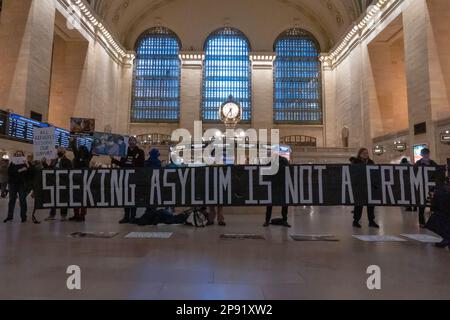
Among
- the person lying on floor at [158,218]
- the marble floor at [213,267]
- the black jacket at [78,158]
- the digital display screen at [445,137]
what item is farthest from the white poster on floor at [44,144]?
the digital display screen at [445,137]

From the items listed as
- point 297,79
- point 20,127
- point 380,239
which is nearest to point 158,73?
point 297,79

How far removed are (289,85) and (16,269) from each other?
32105 millimetres

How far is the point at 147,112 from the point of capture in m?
32.5

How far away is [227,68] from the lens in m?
32.9

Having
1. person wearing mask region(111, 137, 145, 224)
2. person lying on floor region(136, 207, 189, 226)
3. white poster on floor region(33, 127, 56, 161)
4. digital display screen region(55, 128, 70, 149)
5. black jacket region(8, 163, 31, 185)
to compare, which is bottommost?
person lying on floor region(136, 207, 189, 226)

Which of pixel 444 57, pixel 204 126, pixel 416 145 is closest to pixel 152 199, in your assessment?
pixel 416 145

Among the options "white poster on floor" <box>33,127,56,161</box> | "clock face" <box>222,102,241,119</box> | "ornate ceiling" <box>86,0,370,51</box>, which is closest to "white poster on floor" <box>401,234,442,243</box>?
"white poster on floor" <box>33,127,56,161</box>

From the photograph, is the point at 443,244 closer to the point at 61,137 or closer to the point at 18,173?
the point at 18,173

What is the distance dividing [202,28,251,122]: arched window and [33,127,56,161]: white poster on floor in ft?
83.4

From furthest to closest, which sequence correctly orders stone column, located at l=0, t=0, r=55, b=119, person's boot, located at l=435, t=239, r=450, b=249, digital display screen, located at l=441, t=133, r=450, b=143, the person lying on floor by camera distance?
stone column, located at l=0, t=0, r=55, b=119 < digital display screen, located at l=441, t=133, r=450, b=143 < the person lying on floor < person's boot, located at l=435, t=239, r=450, b=249

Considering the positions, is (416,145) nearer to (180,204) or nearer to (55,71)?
(180,204)

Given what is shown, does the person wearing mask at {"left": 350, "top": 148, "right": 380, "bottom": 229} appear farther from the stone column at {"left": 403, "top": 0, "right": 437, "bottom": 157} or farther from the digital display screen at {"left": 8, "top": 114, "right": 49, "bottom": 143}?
the digital display screen at {"left": 8, "top": 114, "right": 49, "bottom": 143}

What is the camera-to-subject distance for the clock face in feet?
85.8

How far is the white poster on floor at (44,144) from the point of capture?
7.61 m
